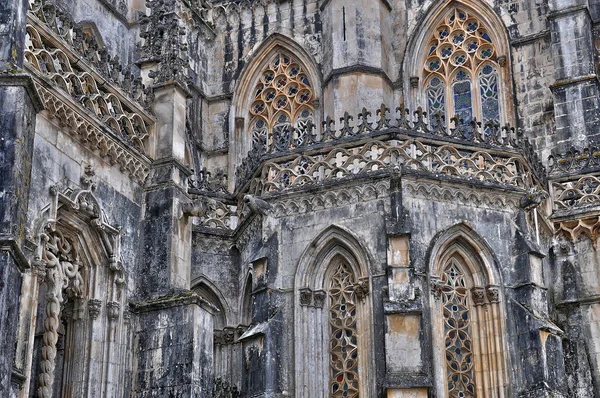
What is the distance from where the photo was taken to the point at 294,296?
20.5m

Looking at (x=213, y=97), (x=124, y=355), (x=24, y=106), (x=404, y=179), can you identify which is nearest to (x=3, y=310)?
(x=24, y=106)

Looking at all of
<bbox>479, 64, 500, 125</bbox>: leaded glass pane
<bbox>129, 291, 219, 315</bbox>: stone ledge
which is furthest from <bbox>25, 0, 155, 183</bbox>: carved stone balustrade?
<bbox>479, 64, 500, 125</bbox>: leaded glass pane

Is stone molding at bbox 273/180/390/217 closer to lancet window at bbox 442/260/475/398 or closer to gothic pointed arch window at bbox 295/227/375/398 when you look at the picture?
gothic pointed arch window at bbox 295/227/375/398

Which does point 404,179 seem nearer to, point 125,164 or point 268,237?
point 268,237

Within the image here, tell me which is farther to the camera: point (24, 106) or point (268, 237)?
point (268, 237)

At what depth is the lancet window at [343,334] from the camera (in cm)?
1991

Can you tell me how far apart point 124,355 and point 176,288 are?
146 centimetres

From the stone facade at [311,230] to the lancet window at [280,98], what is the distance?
1.67m

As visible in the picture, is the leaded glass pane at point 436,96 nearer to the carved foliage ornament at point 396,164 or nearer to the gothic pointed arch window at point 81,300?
the carved foliage ornament at point 396,164

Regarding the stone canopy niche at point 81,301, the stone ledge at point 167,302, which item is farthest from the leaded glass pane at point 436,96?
the stone canopy niche at point 81,301

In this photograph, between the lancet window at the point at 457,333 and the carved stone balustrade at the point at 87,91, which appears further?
the lancet window at the point at 457,333

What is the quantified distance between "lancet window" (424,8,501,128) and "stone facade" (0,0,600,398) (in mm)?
127

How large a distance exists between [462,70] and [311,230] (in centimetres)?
820

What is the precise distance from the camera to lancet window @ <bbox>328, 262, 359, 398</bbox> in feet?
65.3
